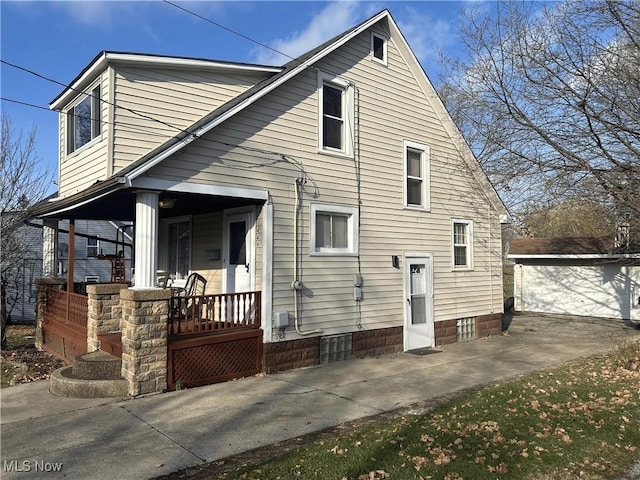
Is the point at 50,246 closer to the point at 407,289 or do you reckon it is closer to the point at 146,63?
the point at 146,63

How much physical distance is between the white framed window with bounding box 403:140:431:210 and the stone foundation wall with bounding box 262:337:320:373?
446 centimetres

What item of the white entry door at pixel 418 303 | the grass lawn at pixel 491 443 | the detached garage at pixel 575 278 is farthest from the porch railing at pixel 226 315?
the detached garage at pixel 575 278

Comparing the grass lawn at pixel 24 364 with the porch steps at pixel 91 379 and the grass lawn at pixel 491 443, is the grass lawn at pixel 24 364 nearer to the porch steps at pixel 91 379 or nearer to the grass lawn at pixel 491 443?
the porch steps at pixel 91 379

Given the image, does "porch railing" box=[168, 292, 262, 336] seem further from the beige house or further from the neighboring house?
the neighboring house

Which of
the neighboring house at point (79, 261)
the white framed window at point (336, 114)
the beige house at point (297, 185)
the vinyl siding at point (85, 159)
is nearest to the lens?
the beige house at point (297, 185)

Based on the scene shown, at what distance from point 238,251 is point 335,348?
2798 mm

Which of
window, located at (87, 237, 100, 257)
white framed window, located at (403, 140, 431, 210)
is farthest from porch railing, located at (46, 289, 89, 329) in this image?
window, located at (87, 237, 100, 257)

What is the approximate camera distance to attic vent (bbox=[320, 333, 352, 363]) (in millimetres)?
10133

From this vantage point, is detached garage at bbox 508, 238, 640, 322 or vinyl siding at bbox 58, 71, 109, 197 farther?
detached garage at bbox 508, 238, 640, 322

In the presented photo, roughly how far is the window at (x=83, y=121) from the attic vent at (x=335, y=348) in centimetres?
591

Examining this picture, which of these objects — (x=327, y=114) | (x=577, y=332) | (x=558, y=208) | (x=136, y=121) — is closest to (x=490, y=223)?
(x=558, y=208)

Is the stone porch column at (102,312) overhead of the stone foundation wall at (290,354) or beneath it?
overhead

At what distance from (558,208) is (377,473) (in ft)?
28.2

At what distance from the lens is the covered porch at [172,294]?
7.61 metres
